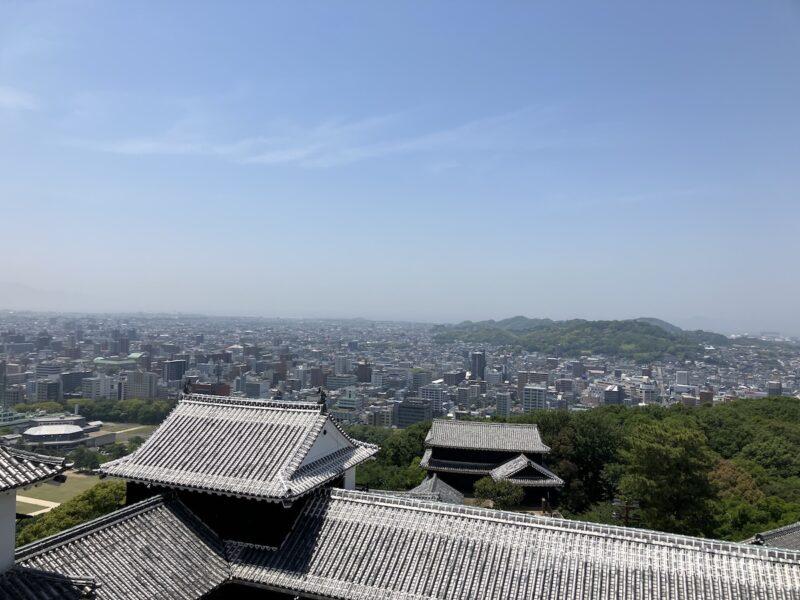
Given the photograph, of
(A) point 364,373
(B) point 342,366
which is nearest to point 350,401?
(A) point 364,373

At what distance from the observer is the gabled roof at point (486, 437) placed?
1203 inches

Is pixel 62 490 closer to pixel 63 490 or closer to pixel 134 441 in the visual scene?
pixel 63 490

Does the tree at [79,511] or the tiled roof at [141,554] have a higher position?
the tiled roof at [141,554]

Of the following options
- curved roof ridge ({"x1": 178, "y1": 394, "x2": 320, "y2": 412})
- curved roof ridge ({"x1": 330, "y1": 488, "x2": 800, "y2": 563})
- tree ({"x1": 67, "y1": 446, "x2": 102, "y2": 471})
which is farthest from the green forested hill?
tree ({"x1": 67, "y1": 446, "x2": 102, "y2": 471})

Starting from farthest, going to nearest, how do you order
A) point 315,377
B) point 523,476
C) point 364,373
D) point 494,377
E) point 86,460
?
point 494,377, point 364,373, point 315,377, point 86,460, point 523,476

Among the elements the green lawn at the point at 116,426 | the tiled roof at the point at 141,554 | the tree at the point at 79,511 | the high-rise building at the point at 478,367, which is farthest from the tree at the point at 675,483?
the high-rise building at the point at 478,367

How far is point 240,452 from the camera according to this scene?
1154 centimetres

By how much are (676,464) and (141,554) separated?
1898 centimetres

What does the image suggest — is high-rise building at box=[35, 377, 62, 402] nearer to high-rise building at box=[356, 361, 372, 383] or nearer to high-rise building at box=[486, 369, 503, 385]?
high-rise building at box=[356, 361, 372, 383]

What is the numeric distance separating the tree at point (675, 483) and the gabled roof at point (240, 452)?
13116 millimetres

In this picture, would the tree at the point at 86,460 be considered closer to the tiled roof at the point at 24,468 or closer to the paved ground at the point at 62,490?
the paved ground at the point at 62,490

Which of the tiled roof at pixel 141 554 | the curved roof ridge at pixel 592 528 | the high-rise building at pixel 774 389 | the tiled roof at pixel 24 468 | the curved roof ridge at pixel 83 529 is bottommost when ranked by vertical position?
the high-rise building at pixel 774 389

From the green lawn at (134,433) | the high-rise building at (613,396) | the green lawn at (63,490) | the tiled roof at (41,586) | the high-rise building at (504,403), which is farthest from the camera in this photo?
the high-rise building at (613,396)

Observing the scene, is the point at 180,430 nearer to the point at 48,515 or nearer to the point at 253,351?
the point at 48,515
